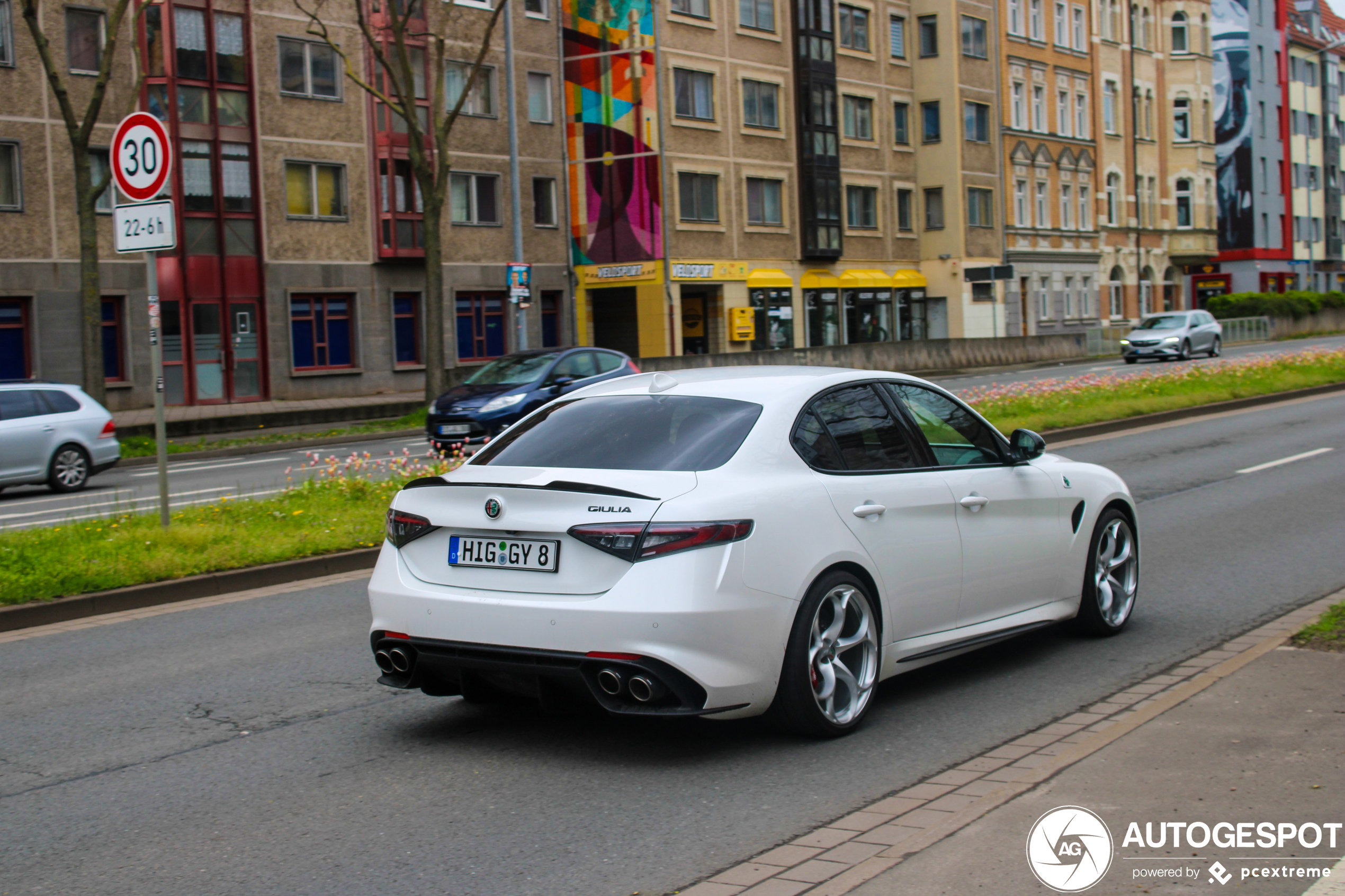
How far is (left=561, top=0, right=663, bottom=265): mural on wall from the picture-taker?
155 feet

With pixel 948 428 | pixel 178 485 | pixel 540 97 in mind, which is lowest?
pixel 178 485

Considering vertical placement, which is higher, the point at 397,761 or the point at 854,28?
the point at 854,28

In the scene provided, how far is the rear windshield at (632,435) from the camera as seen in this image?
588 centimetres

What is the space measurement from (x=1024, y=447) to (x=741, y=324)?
143 feet

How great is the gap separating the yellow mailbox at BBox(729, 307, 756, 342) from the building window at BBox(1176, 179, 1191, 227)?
40.3m

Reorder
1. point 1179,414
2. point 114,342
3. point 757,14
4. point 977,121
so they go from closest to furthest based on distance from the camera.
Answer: point 1179,414, point 114,342, point 757,14, point 977,121

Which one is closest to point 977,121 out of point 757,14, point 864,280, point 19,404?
point 864,280

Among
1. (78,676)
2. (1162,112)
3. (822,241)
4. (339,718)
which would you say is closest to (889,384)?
(339,718)

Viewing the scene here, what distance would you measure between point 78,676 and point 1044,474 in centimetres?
503

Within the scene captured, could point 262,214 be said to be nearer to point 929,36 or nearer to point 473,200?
point 473,200

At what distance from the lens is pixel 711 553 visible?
5398mm

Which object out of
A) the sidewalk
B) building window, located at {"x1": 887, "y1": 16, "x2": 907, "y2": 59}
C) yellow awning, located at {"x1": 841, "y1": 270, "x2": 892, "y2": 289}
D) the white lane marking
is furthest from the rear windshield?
building window, located at {"x1": 887, "y1": 16, "x2": 907, "y2": 59}

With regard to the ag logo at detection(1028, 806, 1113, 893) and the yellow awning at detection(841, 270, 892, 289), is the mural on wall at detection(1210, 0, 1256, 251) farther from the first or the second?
the ag logo at detection(1028, 806, 1113, 893)

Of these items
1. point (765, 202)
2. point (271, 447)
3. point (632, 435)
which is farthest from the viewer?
point (765, 202)
